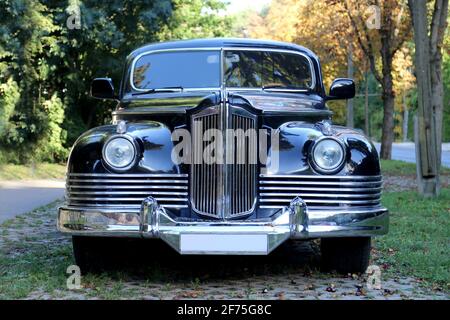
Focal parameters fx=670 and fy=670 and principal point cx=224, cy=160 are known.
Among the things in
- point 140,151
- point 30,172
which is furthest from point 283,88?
point 30,172

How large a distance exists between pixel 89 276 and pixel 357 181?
220 centimetres

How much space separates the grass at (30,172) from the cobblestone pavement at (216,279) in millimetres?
9984

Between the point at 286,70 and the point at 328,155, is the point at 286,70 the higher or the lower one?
the higher one

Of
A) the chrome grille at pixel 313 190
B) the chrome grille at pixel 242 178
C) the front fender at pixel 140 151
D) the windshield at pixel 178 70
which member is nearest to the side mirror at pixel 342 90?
the windshield at pixel 178 70

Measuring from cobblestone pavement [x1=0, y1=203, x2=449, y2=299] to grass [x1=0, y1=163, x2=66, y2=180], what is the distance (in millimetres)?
9984

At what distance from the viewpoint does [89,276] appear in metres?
5.25

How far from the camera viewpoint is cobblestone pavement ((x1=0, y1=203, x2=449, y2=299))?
4797 millimetres

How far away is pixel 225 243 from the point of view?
4.57 metres

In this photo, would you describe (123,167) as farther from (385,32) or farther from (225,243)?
(385,32)

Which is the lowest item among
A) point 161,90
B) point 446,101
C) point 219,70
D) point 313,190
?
point 313,190

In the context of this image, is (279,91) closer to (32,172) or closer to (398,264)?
(398,264)

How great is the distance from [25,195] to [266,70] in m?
7.68
